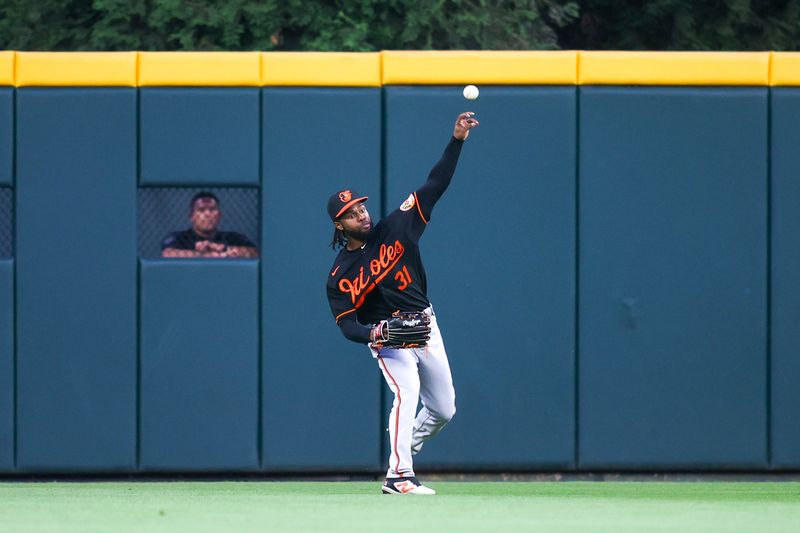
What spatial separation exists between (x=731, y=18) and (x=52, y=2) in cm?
616

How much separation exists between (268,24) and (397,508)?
6409 mm

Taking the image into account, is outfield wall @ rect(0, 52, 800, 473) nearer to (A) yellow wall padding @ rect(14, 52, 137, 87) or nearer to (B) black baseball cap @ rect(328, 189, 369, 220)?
(A) yellow wall padding @ rect(14, 52, 137, 87)

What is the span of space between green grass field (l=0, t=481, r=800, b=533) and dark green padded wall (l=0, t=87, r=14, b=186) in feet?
6.58

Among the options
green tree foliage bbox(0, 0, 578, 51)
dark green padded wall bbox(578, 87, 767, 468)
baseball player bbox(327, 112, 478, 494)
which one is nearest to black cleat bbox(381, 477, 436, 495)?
baseball player bbox(327, 112, 478, 494)

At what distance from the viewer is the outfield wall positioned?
8391 mm

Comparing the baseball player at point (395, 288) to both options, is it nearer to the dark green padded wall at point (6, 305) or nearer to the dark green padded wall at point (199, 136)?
the dark green padded wall at point (199, 136)

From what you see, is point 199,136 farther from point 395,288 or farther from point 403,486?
point 403,486

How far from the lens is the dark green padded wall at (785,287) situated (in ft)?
27.8

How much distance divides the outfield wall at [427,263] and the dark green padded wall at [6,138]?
14 millimetres

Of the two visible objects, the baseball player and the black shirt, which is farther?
the black shirt

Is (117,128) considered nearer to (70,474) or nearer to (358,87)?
(358,87)

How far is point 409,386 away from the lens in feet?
22.1

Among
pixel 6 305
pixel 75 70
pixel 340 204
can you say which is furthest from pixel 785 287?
pixel 6 305

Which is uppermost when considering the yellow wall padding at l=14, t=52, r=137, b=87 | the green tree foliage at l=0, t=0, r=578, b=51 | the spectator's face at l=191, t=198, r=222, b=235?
the green tree foliage at l=0, t=0, r=578, b=51
